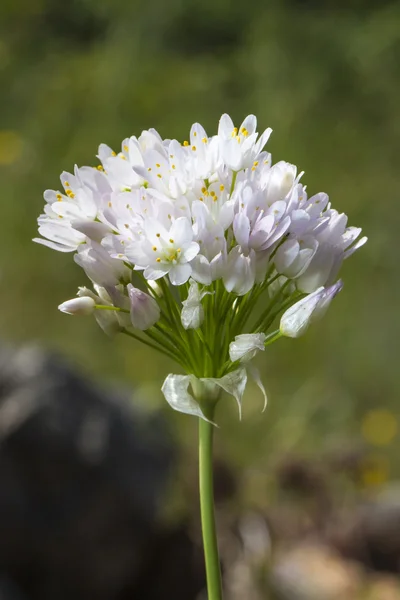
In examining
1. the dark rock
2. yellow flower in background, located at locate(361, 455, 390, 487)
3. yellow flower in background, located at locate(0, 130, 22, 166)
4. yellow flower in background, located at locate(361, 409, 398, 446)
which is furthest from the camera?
yellow flower in background, located at locate(0, 130, 22, 166)

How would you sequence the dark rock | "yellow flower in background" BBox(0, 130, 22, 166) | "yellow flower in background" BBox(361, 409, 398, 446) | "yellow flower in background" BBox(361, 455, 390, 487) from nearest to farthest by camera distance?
1. the dark rock
2. "yellow flower in background" BBox(361, 455, 390, 487)
3. "yellow flower in background" BBox(361, 409, 398, 446)
4. "yellow flower in background" BBox(0, 130, 22, 166)

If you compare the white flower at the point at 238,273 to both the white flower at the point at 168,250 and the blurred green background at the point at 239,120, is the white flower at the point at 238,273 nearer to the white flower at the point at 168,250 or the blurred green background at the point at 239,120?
the white flower at the point at 168,250

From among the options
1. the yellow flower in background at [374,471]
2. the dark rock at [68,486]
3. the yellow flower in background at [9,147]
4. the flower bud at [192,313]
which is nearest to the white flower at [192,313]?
the flower bud at [192,313]

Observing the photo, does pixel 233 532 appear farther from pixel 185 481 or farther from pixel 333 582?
pixel 333 582

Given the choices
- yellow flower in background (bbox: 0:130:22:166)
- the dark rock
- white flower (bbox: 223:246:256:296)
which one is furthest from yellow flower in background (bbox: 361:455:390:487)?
white flower (bbox: 223:246:256:296)

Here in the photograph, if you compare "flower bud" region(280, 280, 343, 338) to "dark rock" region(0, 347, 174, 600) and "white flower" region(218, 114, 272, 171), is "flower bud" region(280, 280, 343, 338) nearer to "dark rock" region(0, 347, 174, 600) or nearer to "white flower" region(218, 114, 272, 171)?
"white flower" region(218, 114, 272, 171)

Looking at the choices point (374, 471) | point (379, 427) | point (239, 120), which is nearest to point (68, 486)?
point (374, 471)
